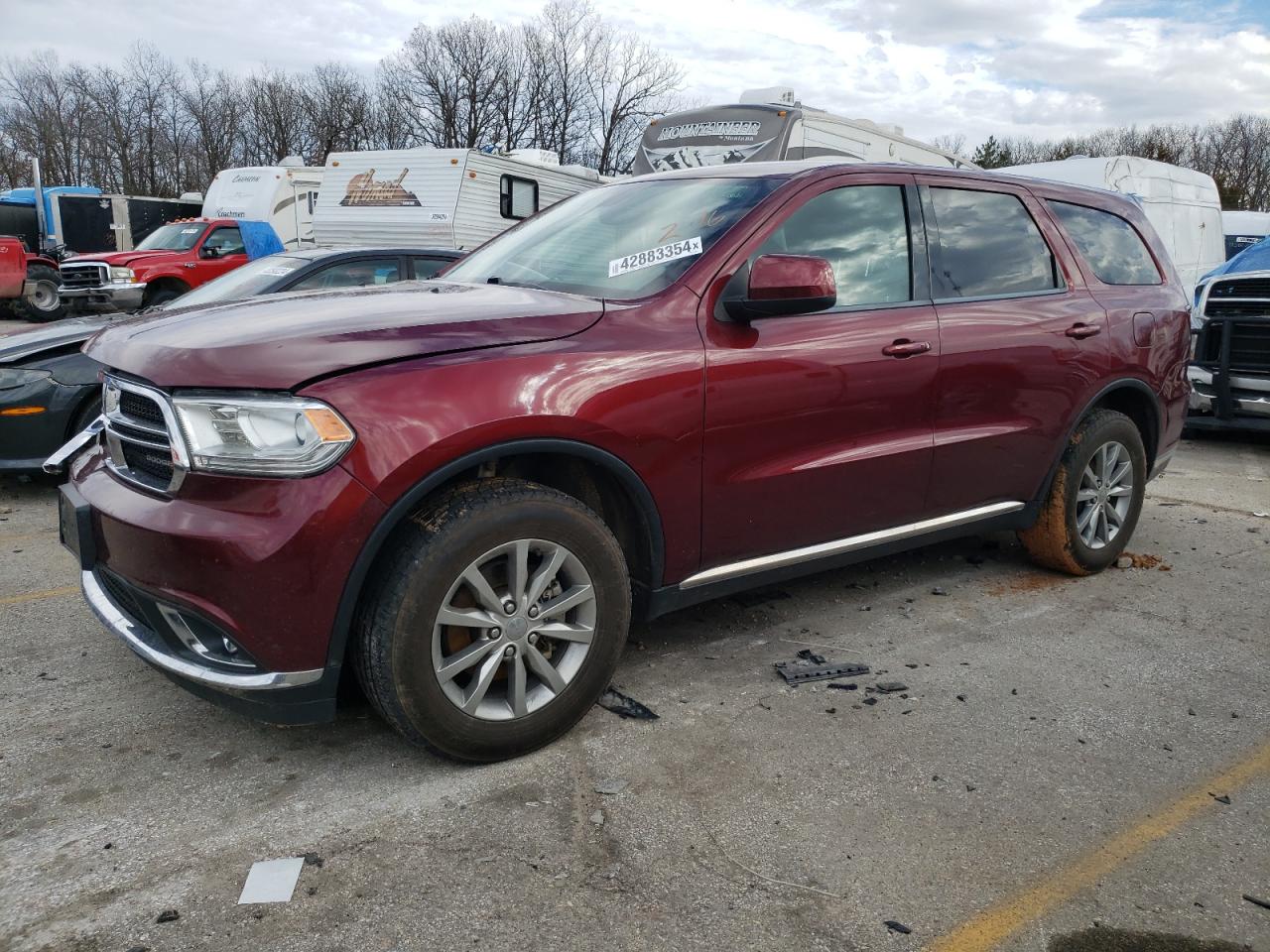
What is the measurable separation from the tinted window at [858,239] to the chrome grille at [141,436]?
1.98 m

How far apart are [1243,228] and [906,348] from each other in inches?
863

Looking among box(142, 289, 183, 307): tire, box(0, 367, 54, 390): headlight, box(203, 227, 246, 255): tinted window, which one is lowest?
box(0, 367, 54, 390): headlight

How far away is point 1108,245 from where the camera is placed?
4695 millimetres

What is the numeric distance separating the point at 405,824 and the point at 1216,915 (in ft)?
6.44

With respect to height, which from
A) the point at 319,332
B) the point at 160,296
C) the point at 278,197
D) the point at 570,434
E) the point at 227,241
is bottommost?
the point at 570,434

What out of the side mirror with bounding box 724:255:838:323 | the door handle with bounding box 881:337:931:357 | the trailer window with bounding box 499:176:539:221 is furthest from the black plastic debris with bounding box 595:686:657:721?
the trailer window with bounding box 499:176:539:221

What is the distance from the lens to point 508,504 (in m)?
2.67

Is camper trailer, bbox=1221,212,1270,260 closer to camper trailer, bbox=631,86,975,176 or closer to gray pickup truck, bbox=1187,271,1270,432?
camper trailer, bbox=631,86,975,176

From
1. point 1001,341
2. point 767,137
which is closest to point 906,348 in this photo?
point 1001,341

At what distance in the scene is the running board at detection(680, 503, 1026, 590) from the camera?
10.8ft

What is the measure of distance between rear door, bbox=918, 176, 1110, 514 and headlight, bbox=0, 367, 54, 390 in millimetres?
4834

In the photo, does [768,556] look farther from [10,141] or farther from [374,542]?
[10,141]

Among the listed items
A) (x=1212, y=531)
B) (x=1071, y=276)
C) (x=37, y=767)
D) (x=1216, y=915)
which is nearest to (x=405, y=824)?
(x=37, y=767)

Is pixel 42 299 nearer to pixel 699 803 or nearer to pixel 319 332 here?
pixel 319 332
